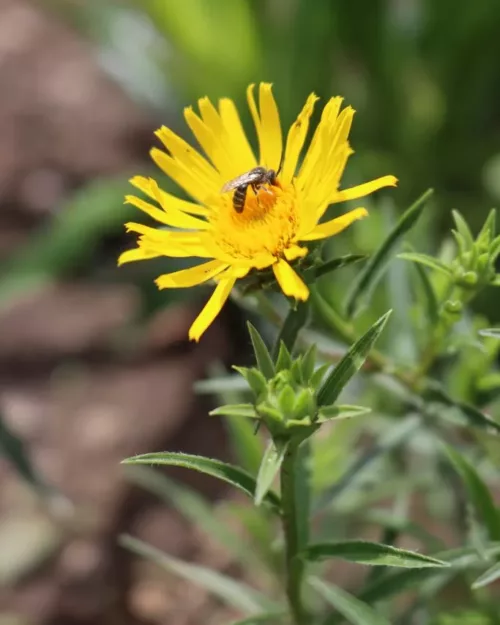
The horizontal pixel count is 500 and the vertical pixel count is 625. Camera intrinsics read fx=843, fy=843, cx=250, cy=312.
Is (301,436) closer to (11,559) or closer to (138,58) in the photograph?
(11,559)

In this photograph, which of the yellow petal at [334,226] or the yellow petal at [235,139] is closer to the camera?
the yellow petal at [334,226]

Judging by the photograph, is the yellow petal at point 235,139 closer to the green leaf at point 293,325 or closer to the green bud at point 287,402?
the green leaf at point 293,325

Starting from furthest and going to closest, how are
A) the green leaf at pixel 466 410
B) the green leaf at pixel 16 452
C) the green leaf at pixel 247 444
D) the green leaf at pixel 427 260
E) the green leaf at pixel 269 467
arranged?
the green leaf at pixel 16 452 → the green leaf at pixel 247 444 → the green leaf at pixel 466 410 → the green leaf at pixel 427 260 → the green leaf at pixel 269 467

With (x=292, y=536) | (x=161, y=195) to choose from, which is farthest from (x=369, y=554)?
(x=161, y=195)

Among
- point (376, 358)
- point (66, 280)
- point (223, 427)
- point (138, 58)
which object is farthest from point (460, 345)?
point (138, 58)

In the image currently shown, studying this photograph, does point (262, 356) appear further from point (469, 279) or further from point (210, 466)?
point (469, 279)

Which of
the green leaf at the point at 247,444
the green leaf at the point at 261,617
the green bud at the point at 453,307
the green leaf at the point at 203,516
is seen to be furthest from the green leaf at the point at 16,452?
the green bud at the point at 453,307
